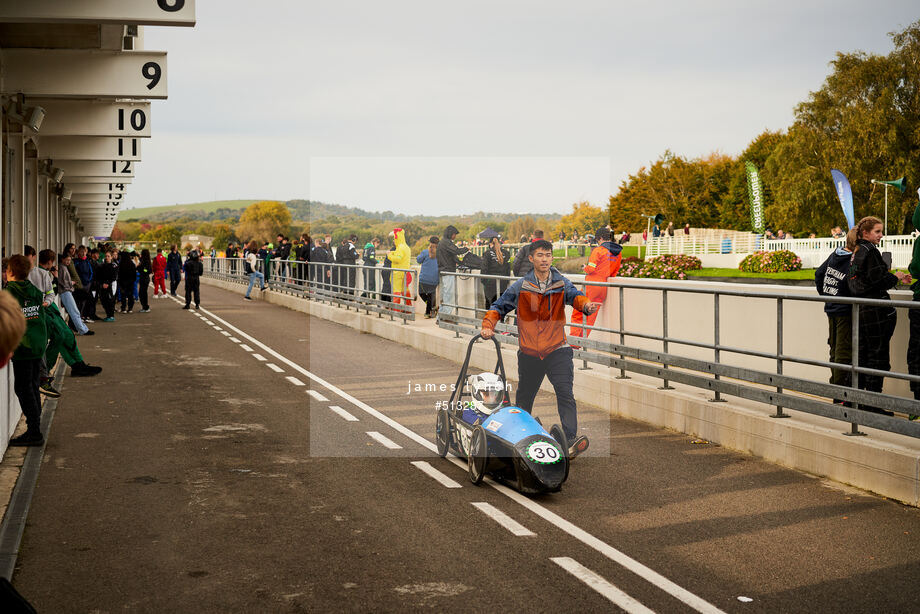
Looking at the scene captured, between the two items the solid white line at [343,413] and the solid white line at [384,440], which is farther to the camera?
the solid white line at [343,413]

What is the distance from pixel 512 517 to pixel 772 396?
336 centimetres

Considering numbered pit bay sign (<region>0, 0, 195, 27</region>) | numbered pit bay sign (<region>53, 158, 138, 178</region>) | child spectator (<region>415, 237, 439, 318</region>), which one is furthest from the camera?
numbered pit bay sign (<region>53, 158, 138, 178</region>)

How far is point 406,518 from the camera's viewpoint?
6918 mm

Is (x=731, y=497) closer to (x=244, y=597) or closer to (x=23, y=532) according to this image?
(x=244, y=597)

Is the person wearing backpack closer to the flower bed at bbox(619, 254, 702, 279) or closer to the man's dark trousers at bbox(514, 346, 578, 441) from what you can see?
the flower bed at bbox(619, 254, 702, 279)

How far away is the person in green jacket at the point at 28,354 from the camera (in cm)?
935

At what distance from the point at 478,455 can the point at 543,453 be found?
0.63 m

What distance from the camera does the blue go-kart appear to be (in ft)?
24.1

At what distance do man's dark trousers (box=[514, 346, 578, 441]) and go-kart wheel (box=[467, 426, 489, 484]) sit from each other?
812 millimetres

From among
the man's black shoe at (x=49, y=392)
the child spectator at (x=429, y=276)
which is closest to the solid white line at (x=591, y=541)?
the man's black shoe at (x=49, y=392)

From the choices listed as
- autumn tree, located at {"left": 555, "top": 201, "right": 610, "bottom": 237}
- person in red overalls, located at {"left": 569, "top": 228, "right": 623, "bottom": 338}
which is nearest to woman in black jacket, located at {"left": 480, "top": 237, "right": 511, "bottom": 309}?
person in red overalls, located at {"left": 569, "top": 228, "right": 623, "bottom": 338}

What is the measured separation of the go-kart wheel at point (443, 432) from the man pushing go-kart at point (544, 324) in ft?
2.56

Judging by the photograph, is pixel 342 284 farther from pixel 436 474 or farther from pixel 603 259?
pixel 436 474

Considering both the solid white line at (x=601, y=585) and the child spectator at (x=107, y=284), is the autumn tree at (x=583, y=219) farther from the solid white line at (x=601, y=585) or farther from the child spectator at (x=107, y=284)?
the child spectator at (x=107, y=284)
